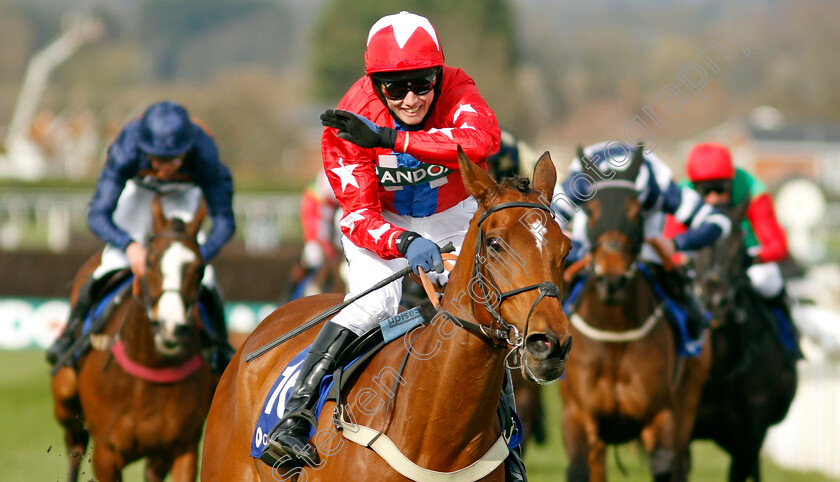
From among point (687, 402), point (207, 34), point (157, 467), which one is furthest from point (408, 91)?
point (207, 34)

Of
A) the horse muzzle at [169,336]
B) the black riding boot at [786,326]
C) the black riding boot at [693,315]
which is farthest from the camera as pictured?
the black riding boot at [786,326]

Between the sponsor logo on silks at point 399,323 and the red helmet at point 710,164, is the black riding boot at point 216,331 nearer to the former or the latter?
the sponsor logo on silks at point 399,323

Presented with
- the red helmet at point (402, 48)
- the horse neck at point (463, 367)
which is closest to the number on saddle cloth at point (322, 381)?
the horse neck at point (463, 367)

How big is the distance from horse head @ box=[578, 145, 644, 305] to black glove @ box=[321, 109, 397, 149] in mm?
2472

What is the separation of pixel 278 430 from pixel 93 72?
6583 cm

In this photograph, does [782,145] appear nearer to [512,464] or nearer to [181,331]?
[181,331]

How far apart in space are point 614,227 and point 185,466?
246cm

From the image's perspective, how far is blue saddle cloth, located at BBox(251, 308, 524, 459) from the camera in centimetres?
335

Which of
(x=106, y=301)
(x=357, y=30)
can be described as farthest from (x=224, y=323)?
(x=357, y=30)

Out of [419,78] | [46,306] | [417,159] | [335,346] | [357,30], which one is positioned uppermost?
[357,30]

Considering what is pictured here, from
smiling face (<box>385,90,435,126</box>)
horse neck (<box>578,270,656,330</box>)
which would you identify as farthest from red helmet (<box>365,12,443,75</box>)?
horse neck (<box>578,270,656,330</box>)

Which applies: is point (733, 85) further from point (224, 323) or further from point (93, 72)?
point (224, 323)

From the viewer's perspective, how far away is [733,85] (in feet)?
161

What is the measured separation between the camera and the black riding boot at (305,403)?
325 centimetres
